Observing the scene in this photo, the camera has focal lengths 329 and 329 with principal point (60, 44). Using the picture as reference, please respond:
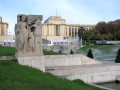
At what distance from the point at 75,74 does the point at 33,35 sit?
10.3 feet

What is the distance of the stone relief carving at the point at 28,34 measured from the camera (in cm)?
1443

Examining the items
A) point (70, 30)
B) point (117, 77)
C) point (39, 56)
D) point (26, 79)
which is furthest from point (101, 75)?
point (70, 30)

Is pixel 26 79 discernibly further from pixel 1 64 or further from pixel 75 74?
pixel 75 74

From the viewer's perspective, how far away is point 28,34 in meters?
14.5

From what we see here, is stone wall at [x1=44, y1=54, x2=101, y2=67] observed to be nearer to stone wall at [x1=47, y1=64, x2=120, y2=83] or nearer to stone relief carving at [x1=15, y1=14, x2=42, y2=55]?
stone wall at [x1=47, y1=64, x2=120, y2=83]

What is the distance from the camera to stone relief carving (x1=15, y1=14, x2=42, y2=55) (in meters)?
14.4

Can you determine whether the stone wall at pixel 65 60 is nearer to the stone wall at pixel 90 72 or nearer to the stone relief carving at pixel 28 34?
the stone wall at pixel 90 72

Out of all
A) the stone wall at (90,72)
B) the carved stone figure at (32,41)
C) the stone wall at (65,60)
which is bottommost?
the stone wall at (90,72)

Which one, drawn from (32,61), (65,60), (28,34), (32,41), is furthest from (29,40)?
(65,60)

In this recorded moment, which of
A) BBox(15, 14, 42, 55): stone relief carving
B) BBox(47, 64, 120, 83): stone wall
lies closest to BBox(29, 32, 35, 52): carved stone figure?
BBox(15, 14, 42, 55): stone relief carving

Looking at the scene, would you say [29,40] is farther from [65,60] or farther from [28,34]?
[65,60]

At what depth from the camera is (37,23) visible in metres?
14.6

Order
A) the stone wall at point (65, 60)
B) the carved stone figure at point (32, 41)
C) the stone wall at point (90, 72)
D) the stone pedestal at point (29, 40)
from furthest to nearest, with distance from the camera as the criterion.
A: the stone wall at point (65, 60) < the stone wall at point (90, 72) < the carved stone figure at point (32, 41) < the stone pedestal at point (29, 40)

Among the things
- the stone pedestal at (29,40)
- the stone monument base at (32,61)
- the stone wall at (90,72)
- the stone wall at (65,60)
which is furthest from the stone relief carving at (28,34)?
the stone wall at (65,60)
